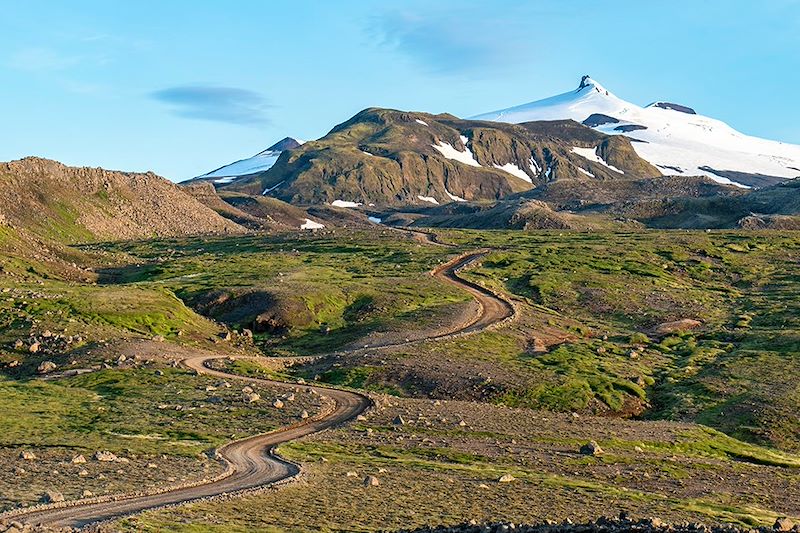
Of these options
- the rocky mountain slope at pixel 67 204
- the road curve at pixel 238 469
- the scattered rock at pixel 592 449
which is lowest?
the scattered rock at pixel 592 449

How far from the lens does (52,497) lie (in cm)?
3253

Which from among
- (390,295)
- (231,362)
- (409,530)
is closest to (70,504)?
(409,530)

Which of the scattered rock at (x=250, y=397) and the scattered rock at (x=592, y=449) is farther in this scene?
the scattered rock at (x=250, y=397)

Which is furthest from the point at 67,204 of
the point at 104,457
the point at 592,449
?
the point at 104,457

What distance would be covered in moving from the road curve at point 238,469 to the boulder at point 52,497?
0.46 meters

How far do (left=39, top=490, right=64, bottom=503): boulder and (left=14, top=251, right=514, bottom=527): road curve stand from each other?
0.46 meters

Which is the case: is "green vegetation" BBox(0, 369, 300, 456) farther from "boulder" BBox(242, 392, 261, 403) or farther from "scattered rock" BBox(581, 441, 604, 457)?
"scattered rock" BBox(581, 441, 604, 457)

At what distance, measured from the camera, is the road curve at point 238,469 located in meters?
31.2

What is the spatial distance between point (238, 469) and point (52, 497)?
1033 centimetres

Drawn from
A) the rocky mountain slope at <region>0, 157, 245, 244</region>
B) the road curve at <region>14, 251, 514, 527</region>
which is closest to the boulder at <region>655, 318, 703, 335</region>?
the road curve at <region>14, 251, 514, 527</region>

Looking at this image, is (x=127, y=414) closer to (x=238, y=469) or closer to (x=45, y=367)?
(x=238, y=469)

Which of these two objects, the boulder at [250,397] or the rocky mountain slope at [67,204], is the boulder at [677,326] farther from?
the rocky mountain slope at [67,204]

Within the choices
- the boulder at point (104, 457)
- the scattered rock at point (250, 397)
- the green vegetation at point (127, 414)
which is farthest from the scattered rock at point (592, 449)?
the boulder at point (104, 457)

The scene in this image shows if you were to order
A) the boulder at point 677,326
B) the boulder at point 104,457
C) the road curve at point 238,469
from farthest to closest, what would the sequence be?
the boulder at point 677,326, the boulder at point 104,457, the road curve at point 238,469
